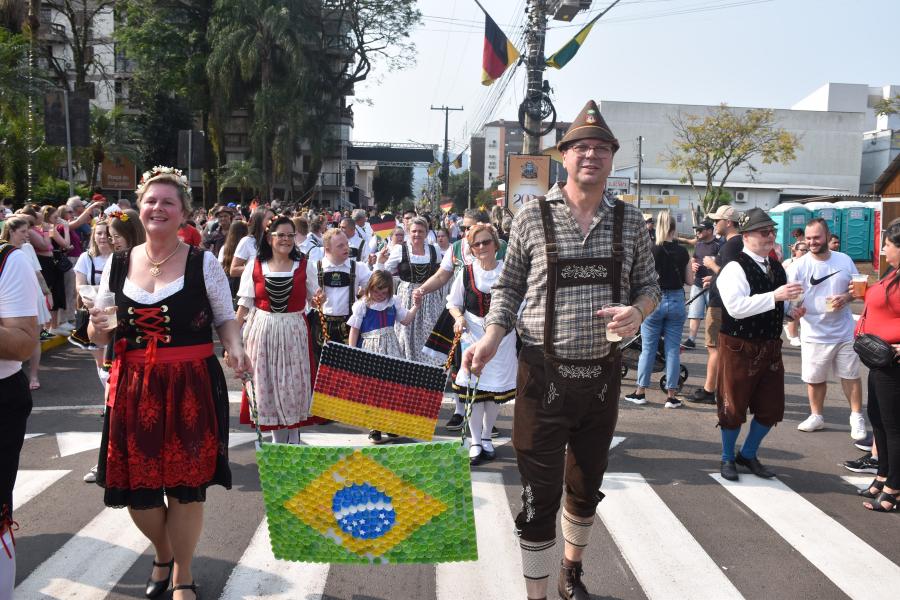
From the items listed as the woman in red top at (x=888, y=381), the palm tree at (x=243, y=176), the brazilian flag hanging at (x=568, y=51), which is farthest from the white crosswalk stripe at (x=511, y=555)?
the palm tree at (x=243, y=176)

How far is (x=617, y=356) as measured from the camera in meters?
3.52

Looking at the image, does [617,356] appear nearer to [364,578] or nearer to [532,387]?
[532,387]

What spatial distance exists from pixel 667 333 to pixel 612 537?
13.5 ft

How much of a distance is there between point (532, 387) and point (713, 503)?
8.83 ft

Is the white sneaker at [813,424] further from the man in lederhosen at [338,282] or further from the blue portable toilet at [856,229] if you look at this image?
the blue portable toilet at [856,229]

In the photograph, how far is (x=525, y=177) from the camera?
17.4m

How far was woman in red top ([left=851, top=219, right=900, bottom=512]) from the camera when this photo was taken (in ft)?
17.2

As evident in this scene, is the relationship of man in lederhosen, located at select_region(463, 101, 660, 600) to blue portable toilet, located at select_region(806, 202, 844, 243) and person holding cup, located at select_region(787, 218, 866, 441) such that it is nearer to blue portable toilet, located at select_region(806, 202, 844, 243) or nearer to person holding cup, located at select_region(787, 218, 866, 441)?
person holding cup, located at select_region(787, 218, 866, 441)

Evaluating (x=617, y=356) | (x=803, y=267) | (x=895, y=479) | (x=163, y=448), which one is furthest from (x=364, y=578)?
(x=803, y=267)

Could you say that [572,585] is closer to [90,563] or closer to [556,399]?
[556,399]

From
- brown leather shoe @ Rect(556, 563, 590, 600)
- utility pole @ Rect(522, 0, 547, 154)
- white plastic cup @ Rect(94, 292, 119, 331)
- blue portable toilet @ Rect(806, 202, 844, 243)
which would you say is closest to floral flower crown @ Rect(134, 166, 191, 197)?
white plastic cup @ Rect(94, 292, 119, 331)

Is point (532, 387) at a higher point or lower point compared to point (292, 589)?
higher

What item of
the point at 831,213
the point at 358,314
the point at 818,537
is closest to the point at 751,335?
the point at 818,537

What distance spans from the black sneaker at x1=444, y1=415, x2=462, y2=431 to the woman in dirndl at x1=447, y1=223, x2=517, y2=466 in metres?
0.93
